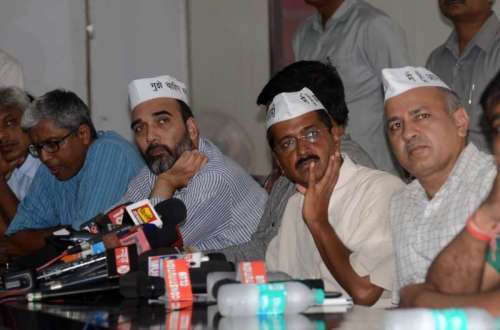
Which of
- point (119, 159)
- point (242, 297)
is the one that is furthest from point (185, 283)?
point (119, 159)

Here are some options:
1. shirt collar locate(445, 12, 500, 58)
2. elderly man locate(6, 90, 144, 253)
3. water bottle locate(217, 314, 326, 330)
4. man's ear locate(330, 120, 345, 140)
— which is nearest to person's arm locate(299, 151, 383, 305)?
man's ear locate(330, 120, 345, 140)

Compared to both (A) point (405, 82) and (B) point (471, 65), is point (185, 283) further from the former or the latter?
(B) point (471, 65)

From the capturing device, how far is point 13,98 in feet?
17.2

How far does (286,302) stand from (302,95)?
1182 millimetres

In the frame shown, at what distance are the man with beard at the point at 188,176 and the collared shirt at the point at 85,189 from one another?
7.2 inches

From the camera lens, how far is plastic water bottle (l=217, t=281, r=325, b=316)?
231 cm

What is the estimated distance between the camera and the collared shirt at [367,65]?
4.57m

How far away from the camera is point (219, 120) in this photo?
6.59 meters

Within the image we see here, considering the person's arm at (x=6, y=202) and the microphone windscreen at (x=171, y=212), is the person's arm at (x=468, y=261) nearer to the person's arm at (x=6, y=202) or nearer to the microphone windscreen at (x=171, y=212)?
the microphone windscreen at (x=171, y=212)

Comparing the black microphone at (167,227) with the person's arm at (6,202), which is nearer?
the black microphone at (167,227)

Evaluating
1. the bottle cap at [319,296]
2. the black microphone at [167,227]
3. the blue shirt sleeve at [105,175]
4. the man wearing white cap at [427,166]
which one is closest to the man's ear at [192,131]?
the blue shirt sleeve at [105,175]

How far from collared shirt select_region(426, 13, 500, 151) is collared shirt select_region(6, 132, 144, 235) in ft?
4.71

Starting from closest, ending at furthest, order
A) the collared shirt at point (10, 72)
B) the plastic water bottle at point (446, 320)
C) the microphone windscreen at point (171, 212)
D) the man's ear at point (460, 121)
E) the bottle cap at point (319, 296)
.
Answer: the plastic water bottle at point (446, 320), the bottle cap at point (319, 296), the man's ear at point (460, 121), the microphone windscreen at point (171, 212), the collared shirt at point (10, 72)

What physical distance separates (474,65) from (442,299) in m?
2.07
